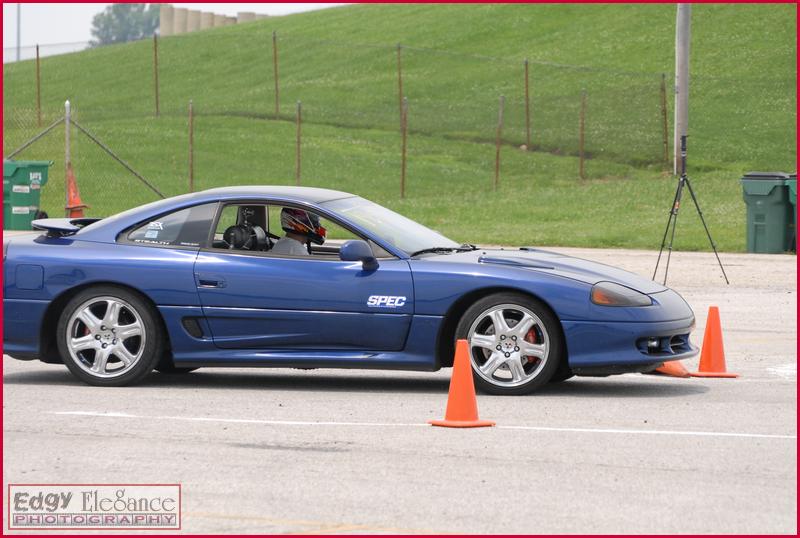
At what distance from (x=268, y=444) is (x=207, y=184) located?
28310 mm

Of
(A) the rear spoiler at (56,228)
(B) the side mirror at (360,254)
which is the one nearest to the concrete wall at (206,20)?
(A) the rear spoiler at (56,228)

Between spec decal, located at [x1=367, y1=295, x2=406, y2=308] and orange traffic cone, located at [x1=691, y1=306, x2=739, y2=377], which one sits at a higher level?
spec decal, located at [x1=367, y1=295, x2=406, y2=308]

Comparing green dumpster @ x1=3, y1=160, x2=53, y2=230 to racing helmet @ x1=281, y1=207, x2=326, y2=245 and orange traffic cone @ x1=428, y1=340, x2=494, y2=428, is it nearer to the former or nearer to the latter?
racing helmet @ x1=281, y1=207, x2=326, y2=245

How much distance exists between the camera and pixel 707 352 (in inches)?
408

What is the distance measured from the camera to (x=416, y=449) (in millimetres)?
7688

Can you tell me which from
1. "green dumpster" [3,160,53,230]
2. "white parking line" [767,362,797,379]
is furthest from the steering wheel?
"green dumpster" [3,160,53,230]

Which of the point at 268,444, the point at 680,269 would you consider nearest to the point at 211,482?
the point at 268,444

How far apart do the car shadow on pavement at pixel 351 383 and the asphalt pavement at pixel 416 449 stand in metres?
0.02

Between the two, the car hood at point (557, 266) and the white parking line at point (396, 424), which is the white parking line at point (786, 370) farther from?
the white parking line at point (396, 424)

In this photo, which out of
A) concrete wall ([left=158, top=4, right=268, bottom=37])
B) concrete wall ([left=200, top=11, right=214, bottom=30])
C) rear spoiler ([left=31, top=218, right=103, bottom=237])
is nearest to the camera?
rear spoiler ([left=31, top=218, right=103, bottom=237])

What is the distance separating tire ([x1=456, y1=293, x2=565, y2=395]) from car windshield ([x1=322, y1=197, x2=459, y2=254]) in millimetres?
763

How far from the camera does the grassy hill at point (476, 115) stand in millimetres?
30452

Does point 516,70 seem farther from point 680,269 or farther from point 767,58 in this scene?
point 680,269

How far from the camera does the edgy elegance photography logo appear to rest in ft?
20.4
